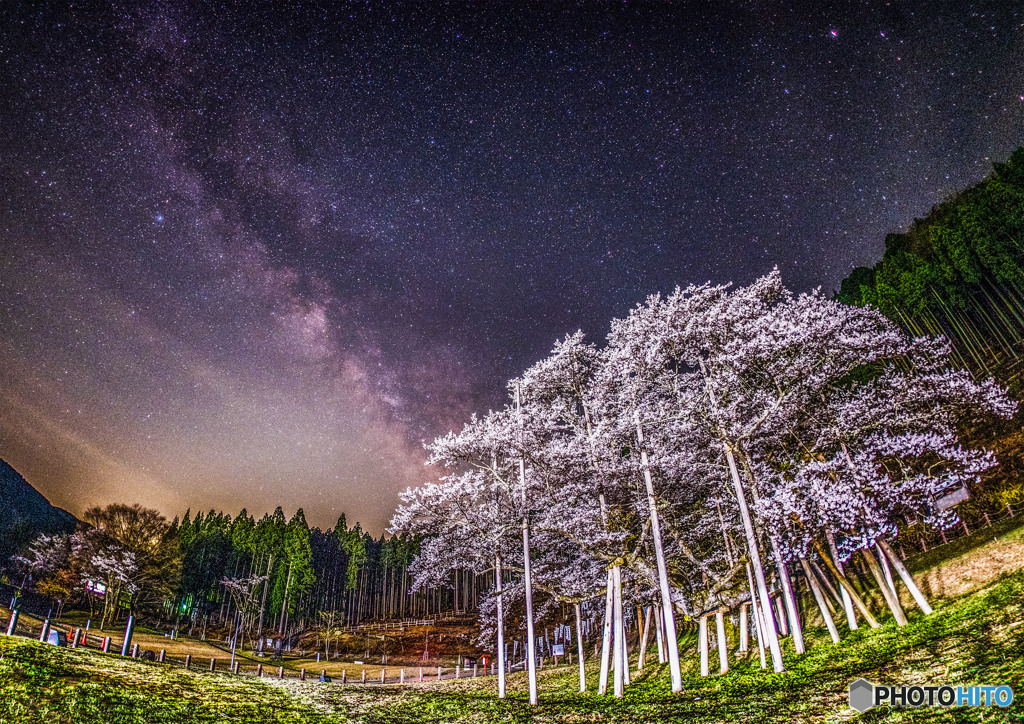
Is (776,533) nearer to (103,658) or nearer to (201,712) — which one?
(201,712)

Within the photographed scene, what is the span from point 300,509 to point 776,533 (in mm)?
77328

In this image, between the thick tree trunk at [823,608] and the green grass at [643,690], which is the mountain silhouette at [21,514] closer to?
the green grass at [643,690]

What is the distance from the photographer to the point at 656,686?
17.5 m

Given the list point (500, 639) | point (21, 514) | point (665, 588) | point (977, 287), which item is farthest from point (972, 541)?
point (21, 514)

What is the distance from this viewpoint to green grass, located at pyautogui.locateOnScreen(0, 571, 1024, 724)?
969 cm

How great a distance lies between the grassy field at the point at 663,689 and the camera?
9695 millimetres

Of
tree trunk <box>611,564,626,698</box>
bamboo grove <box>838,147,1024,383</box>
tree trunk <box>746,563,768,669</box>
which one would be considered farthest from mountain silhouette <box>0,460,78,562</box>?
bamboo grove <box>838,147,1024,383</box>

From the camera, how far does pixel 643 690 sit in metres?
17.3

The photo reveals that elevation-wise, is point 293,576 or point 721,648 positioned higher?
point 293,576

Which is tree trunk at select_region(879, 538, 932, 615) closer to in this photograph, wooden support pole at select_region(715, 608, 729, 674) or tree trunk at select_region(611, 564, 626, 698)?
wooden support pole at select_region(715, 608, 729, 674)

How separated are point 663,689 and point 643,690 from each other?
3.53ft

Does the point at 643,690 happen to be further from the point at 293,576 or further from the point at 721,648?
the point at 293,576

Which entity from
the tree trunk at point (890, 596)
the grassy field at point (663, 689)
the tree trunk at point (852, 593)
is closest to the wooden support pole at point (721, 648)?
the grassy field at point (663, 689)

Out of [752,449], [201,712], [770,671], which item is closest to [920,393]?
[752,449]
